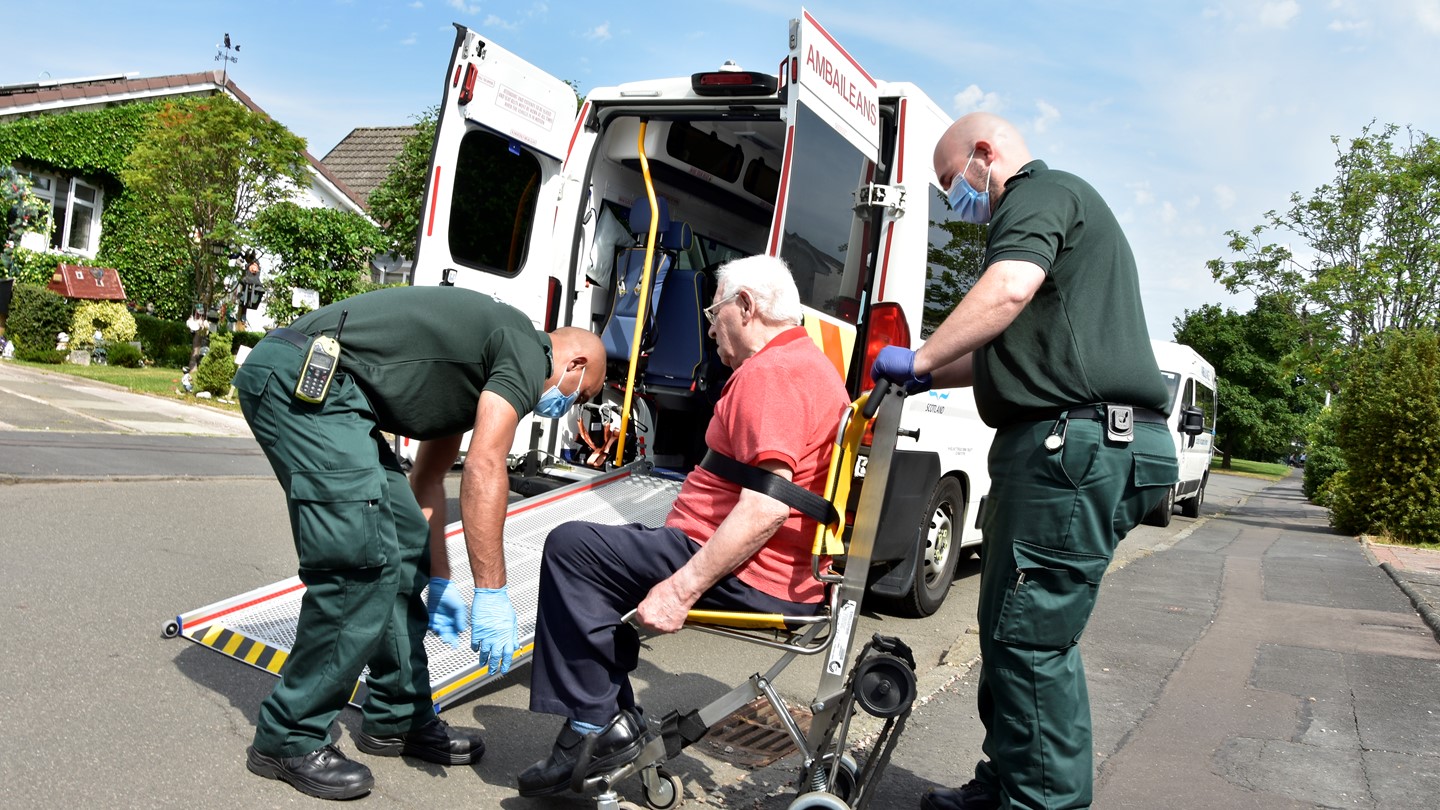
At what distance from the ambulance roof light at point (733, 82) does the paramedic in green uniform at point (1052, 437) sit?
2977 millimetres

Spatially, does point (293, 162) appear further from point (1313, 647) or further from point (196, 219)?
point (1313, 647)

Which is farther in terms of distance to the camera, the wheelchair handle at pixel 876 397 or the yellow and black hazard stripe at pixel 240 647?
the yellow and black hazard stripe at pixel 240 647

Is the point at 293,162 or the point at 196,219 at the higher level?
the point at 293,162

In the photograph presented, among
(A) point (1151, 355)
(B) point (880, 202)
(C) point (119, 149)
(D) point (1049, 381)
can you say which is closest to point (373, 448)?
(D) point (1049, 381)

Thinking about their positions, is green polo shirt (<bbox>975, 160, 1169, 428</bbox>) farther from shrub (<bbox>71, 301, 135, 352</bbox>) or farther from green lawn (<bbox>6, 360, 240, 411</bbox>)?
shrub (<bbox>71, 301, 135, 352</bbox>)

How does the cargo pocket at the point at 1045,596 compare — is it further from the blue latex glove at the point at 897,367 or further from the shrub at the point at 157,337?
the shrub at the point at 157,337

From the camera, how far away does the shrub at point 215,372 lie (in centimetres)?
1537

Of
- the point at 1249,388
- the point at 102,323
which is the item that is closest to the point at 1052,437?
the point at 102,323

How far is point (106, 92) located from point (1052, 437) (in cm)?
2699

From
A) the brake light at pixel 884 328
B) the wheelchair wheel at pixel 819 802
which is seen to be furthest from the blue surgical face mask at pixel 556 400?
the brake light at pixel 884 328

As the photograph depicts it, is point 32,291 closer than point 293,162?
Yes

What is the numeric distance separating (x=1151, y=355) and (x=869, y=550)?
2.97ft

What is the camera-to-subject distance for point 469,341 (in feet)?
10.8

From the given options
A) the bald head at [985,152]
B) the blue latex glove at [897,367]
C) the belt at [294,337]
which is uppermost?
the bald head at [985,152]
